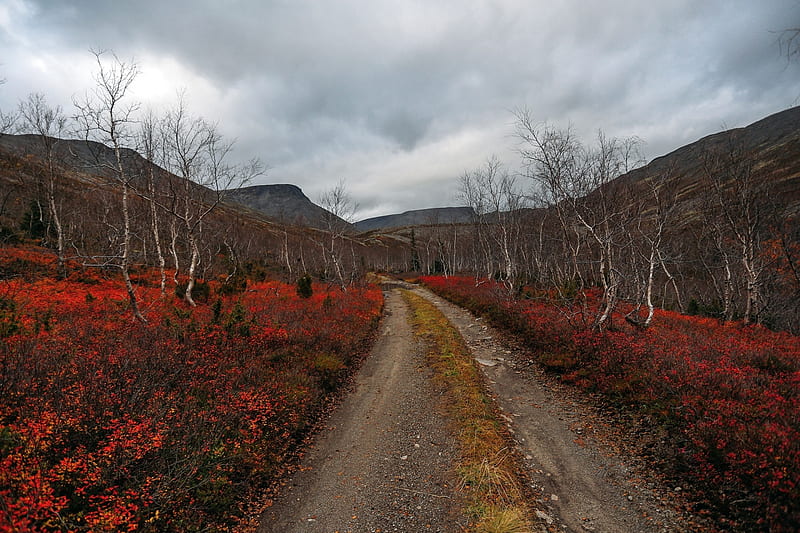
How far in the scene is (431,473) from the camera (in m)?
6.00

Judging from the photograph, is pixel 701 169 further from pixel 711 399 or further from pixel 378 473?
pixel 378 473

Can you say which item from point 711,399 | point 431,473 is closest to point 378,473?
point 431,473

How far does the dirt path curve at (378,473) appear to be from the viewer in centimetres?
495

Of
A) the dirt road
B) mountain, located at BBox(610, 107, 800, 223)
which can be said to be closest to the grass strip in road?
the dirt road

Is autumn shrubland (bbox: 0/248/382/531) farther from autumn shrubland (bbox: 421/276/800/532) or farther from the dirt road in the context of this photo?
autumn shrubland (bbox: 421/276/800/532)

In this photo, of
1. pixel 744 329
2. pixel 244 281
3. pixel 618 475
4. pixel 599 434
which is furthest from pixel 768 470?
pixel 244 281

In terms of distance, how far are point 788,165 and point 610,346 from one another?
331ft

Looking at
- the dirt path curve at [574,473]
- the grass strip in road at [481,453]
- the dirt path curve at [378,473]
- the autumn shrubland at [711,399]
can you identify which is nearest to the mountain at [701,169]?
the autumn shrubland at [711,399]

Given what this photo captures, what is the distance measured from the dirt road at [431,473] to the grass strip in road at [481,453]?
28cm

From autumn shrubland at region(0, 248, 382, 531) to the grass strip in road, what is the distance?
3.68m

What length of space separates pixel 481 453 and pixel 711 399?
4.83 m

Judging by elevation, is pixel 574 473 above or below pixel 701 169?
below

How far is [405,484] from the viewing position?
18.9 ft

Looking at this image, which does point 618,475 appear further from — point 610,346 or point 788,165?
point 788,165
